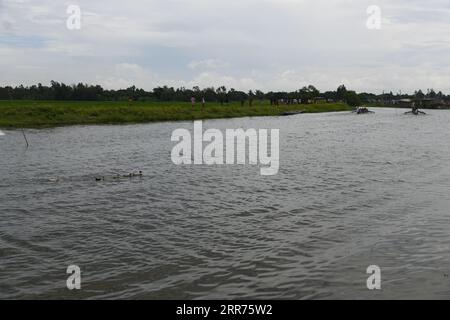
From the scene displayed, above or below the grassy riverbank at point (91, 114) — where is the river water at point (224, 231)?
below

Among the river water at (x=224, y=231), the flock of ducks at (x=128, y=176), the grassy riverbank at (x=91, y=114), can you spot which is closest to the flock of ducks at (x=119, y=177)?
the flock of ducks at (x=128, y=176)

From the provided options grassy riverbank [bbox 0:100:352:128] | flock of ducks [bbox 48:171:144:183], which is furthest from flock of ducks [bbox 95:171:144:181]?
grassy riverbank [bbox 0:100:352:128]

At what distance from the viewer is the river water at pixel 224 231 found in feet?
31.9

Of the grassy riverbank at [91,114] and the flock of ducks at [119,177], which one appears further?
the grassy riverbank at [91,114]

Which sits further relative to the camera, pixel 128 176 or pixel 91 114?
pixel 91 114

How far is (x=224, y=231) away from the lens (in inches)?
535

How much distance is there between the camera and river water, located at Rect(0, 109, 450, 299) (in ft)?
31.9

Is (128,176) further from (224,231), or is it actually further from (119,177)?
(224,231)

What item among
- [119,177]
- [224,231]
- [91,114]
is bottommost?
[224,231]

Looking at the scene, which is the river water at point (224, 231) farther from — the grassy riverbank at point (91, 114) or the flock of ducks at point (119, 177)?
the grassy riverbank at point (91, 114)

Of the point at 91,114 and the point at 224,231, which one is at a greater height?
the point at 91,114

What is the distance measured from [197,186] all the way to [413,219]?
9.52 m

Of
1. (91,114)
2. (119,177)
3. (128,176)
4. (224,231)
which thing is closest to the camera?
(224,231)

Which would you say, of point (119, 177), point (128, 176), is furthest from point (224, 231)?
point (128, 176)
